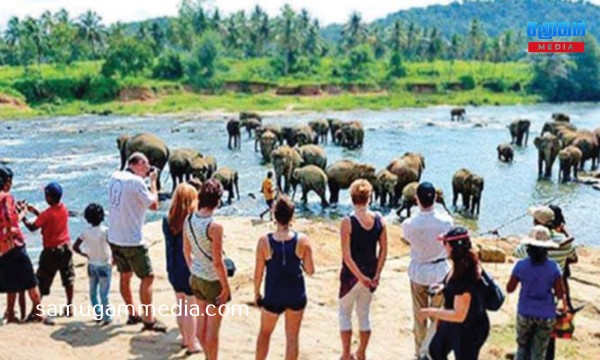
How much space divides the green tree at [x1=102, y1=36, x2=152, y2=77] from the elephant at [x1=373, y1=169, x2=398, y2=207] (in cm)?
6217

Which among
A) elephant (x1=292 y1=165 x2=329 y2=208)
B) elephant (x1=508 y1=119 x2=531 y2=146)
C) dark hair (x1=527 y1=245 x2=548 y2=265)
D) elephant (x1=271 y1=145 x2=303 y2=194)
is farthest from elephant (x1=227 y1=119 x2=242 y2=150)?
dark hair (x1=527 y1=245 x2=548 y2=265)

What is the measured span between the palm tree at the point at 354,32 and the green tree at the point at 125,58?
4089cm

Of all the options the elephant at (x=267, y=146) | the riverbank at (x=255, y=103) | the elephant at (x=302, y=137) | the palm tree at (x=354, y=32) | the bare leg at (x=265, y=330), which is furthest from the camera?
the palm tree at (x=354, y=32)

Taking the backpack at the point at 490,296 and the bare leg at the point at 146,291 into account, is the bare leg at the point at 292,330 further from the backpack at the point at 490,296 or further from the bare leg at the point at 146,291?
the bare leg at the point at 146,291

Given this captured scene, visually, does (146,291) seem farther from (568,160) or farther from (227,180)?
(568,160)

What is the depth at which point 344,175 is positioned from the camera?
76.3 ft

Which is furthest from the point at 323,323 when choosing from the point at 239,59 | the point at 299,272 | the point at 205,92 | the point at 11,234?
the point at 239,59

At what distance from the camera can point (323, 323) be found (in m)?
9.34

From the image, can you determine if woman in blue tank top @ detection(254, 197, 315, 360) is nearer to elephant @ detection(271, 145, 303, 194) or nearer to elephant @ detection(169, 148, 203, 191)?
elephant @ detection(271, 145, 303, 194)

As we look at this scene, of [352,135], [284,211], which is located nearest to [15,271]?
[284,211]

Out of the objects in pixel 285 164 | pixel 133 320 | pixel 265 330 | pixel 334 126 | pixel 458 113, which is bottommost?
pixel 458 113

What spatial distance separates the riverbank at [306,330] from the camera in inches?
303

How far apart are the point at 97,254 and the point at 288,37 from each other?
92.1 metres

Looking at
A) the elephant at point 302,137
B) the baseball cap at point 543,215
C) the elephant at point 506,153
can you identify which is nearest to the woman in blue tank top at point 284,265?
the baseball cap at point 543,215
